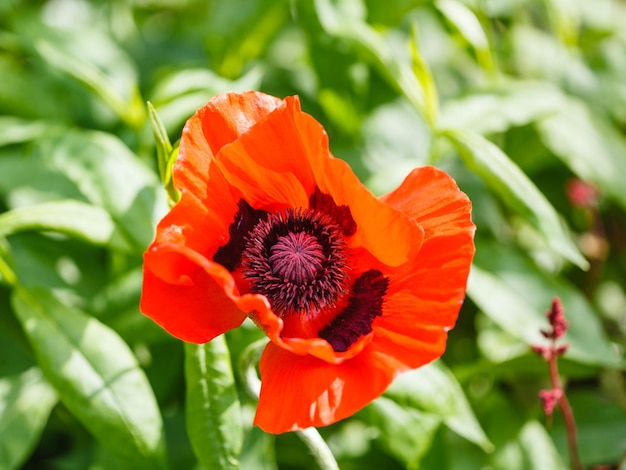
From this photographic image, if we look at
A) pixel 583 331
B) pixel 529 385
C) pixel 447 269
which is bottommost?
pixel 529 385

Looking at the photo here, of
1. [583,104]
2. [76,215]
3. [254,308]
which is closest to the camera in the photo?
[254,308]

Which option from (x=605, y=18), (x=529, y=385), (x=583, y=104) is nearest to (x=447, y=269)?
(x=529, y=385)

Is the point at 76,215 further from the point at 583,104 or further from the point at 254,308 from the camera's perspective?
the point at 583,104

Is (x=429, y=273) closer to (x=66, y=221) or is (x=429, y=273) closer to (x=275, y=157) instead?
(x=275, y=157)

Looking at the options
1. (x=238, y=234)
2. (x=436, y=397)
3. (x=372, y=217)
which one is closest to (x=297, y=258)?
(x=238, y=234)

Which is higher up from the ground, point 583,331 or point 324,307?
point 324,307

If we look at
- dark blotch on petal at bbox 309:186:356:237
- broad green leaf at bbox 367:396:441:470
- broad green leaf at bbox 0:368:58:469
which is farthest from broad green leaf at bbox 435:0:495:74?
broad green leaf at bbox 0:368:58:469

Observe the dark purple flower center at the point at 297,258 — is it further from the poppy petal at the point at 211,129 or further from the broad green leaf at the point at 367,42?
the broad green leaf at the point at 367,42

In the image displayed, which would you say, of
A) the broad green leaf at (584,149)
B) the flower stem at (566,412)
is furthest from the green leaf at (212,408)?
the broad green leaf at (584,149)
